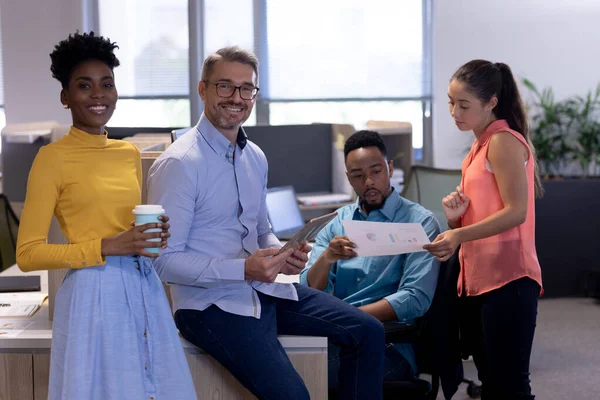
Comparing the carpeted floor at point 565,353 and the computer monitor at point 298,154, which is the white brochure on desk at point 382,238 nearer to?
the carpeted floor at point 565,353

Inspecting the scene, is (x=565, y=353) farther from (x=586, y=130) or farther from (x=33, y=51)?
(x=33, y=51)

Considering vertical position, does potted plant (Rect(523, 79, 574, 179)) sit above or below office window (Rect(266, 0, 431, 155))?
below

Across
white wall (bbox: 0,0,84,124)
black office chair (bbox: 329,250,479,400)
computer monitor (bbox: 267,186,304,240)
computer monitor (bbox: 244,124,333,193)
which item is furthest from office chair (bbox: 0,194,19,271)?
white wall (bbox: 0,0,84,124)

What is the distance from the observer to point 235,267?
6.26 feet

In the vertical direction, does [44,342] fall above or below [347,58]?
below

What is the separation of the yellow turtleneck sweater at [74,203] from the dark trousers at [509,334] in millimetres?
1056

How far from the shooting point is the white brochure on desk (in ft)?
7.02

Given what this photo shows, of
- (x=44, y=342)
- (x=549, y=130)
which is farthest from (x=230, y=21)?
(x=44, y=342)

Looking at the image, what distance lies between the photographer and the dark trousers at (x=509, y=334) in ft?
6.95

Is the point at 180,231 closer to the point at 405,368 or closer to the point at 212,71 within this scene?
the point at 212,71

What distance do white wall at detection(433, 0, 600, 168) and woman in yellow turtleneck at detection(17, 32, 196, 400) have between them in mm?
5466

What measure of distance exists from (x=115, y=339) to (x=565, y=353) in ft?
9.75

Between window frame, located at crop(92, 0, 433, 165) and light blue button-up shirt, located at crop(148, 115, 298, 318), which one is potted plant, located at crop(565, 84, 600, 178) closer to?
window frame, located at crop(92, 0, 433, 165)

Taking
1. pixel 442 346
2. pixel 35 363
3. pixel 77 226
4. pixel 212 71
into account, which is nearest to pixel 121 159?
pixel 77 226
